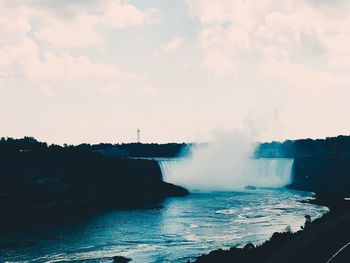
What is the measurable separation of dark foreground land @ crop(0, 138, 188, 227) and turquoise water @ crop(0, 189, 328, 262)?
12.5 m

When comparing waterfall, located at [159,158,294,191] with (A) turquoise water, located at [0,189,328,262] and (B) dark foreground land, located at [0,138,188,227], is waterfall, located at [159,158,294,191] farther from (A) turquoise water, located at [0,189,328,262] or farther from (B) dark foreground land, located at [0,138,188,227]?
(A) turquoise water, located at [0,189,328,262]

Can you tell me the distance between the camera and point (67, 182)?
92.0 metres

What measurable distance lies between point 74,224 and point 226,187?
5687 cm

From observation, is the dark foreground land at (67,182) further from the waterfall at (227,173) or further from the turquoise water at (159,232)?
the turquoise water at (159,232)

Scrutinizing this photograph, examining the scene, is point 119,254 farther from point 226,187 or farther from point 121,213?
point 226,187

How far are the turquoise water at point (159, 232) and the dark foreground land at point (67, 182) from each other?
1248cm

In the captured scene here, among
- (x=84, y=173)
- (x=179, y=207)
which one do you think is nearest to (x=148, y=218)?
(x=179, y=207)

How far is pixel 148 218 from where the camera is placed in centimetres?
6512

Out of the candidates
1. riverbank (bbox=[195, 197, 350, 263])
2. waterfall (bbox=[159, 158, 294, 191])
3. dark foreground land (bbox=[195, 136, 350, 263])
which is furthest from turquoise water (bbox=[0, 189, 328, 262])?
waterfall (bbox=[159, 158, 294, 191])

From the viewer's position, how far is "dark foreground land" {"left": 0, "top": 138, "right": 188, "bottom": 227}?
8075 centimetres

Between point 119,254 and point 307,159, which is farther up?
point 307,159

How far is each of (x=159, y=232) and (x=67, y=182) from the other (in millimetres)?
42004

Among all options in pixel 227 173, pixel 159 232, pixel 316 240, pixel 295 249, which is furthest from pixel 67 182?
pixel 295 249

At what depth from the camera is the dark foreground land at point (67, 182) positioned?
8075 centimetres
